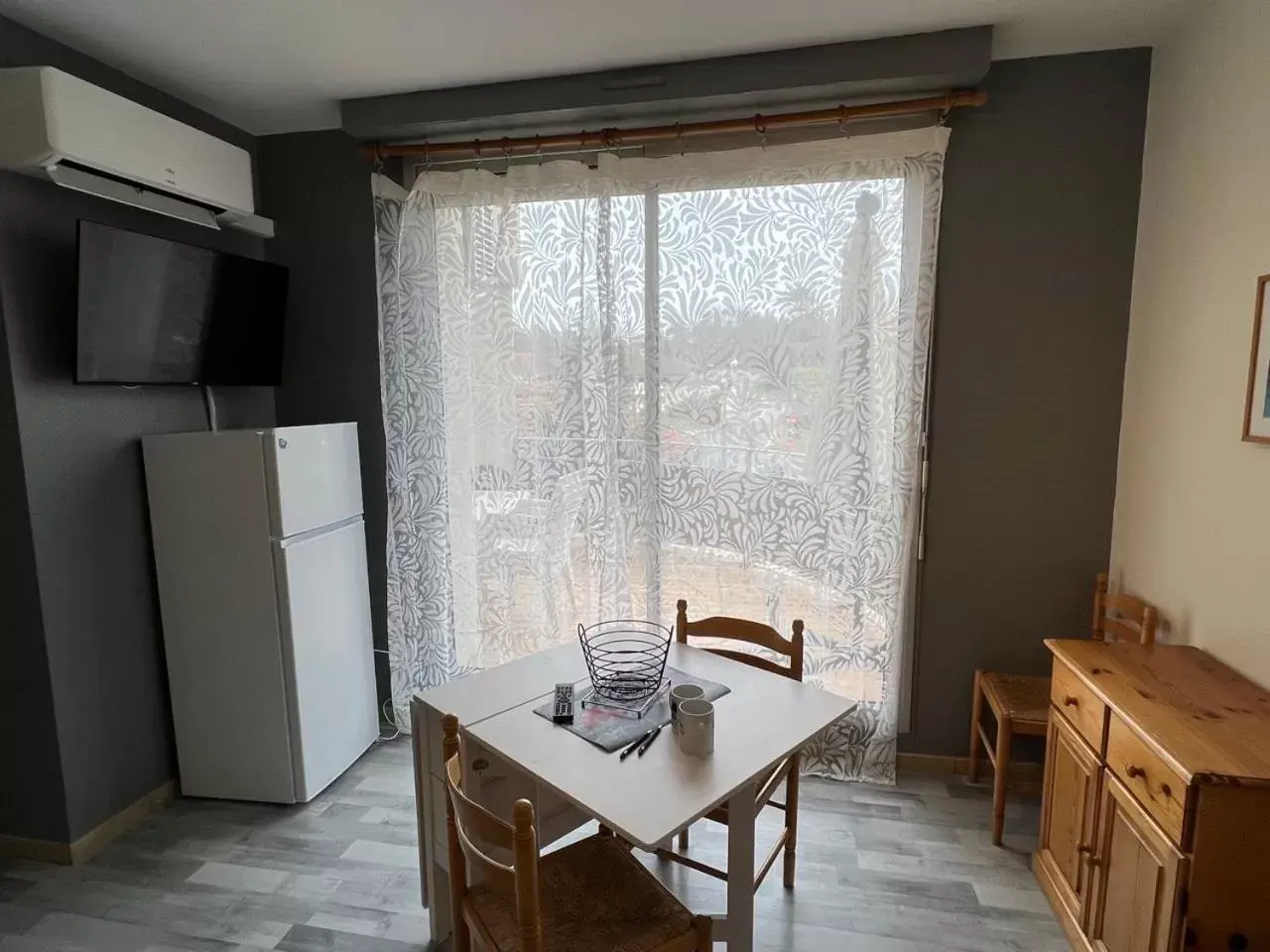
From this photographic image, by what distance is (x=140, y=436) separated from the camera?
2426mm

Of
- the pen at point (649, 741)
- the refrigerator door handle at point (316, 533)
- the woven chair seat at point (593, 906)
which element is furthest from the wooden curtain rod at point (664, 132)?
the woven chair seat at point (593, 906)

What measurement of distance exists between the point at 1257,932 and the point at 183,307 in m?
3.43

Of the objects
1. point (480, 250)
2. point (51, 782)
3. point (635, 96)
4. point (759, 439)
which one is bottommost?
point (51, 782)

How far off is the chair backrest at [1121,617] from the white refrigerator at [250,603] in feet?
9.31

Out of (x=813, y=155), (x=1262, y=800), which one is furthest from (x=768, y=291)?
(x=1262, y=800)

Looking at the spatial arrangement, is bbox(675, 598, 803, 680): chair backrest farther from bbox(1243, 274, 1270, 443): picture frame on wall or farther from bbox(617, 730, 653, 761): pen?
bbox(1243, 274, 1270, 443): picture frame on wall

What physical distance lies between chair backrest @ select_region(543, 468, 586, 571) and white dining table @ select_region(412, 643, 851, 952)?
0.74m

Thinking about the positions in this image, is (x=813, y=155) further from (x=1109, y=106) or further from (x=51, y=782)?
(x=51, y=782)

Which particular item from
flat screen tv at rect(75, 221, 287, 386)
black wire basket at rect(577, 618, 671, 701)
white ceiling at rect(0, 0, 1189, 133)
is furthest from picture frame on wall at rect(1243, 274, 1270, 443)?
flat screen tv at rect(75, 221, 287, 386)

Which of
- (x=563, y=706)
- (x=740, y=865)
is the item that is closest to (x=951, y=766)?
(x=740, y=865)

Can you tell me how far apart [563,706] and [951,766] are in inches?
71.8

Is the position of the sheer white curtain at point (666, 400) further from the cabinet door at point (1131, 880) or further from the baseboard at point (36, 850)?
the baseboard at point (36, 850)

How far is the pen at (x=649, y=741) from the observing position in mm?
1515

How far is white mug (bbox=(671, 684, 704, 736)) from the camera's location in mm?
1589
